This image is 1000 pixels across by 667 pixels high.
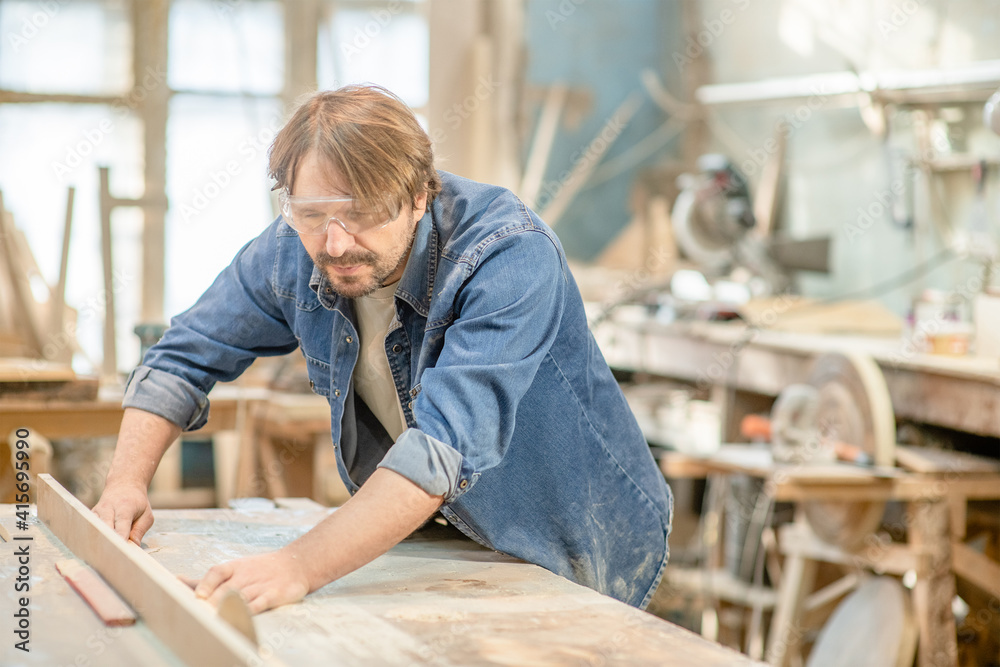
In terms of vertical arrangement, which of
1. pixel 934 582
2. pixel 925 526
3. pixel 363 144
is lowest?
pixel 934 582

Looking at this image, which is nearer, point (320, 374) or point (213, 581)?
point (213, 581)

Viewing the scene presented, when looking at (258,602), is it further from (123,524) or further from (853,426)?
(853,426)

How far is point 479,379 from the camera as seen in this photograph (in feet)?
4.74

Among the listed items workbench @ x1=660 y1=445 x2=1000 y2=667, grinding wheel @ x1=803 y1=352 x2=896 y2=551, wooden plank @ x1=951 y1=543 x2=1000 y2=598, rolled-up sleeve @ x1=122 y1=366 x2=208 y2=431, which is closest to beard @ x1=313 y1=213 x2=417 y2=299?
rolled-up sleeve @ x1=122 y1=366 x2=208 y2=431

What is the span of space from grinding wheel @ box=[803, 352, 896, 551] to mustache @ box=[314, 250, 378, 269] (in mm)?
2043

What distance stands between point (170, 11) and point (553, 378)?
4.61 metres

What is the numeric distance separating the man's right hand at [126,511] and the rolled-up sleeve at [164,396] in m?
0.15

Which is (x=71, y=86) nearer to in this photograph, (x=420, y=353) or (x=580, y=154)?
(x=580, y=154)

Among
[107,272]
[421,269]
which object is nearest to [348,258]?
[421,269]

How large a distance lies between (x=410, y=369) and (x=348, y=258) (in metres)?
0.27

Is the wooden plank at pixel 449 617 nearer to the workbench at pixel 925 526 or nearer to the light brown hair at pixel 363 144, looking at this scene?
the light brown hair at pixel 363 144

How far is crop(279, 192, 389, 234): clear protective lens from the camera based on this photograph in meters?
1.51

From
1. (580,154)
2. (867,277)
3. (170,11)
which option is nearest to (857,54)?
(867,277)

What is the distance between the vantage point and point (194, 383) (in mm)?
1880
